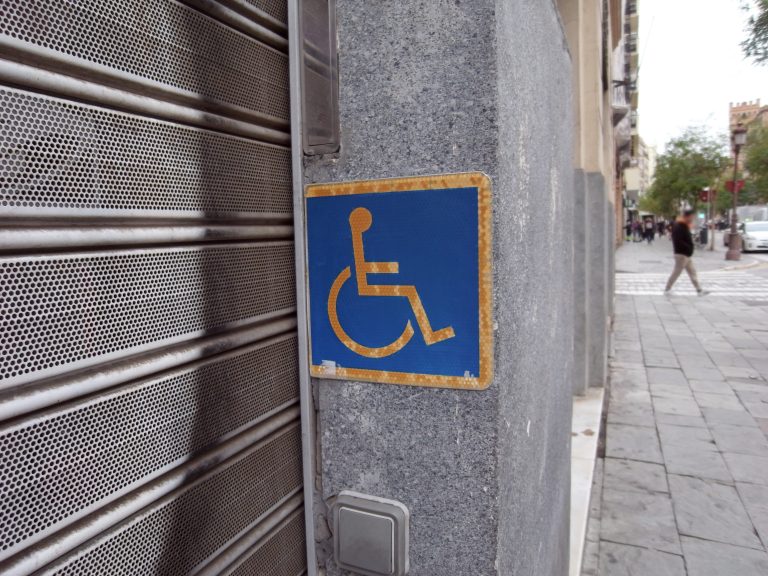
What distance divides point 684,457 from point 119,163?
17.2 feet

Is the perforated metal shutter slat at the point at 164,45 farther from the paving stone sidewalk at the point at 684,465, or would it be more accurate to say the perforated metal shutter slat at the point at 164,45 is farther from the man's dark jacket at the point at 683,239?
the man's dark jacket at the point at 683,239

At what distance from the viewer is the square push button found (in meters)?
1.46

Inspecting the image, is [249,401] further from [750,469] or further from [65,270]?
[750,469]

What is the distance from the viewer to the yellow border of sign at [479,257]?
1312 millimetres

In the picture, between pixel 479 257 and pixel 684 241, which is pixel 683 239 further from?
pixel 479 257

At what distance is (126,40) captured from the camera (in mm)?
1068

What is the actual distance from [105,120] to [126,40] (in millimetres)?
167

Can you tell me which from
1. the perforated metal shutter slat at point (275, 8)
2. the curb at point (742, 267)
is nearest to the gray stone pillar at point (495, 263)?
the perforated metal shutter slat at point (275, 8)

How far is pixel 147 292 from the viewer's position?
113 cm

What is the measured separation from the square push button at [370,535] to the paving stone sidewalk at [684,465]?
245 centimetres

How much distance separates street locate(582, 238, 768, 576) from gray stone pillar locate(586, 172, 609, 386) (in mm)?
482

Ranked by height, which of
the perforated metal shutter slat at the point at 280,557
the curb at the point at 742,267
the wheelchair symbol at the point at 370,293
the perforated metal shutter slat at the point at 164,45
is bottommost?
the perforated metal shutter slat at the point at 280,557

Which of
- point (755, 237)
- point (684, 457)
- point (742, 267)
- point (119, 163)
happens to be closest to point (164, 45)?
point (119, 163)

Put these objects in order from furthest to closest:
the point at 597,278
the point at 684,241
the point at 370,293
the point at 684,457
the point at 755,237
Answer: the point at 755,237, the point at 684,241, the point at 597,278, the point at 684,457, the point at 370,293
